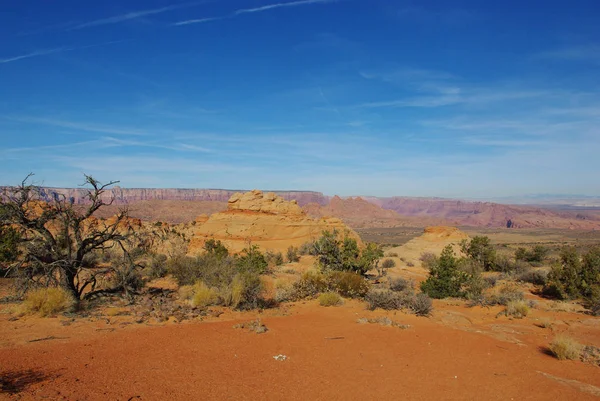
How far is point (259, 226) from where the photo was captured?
32.5 m

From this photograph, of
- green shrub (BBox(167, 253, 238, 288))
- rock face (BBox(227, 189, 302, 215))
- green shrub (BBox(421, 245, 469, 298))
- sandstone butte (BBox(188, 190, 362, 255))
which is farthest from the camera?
rock face (BBox(227, 189, 302, 215))

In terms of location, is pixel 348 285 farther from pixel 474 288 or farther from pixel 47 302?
pixel 47 302

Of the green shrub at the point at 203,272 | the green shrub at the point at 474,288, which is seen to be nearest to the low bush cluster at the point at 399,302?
the green shrub at the point at 474,288

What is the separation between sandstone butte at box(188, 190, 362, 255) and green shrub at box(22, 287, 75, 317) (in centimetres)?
2042

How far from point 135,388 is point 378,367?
4368mm

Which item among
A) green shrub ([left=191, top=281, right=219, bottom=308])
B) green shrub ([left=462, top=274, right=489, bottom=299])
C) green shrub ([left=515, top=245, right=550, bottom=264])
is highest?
green shrub ([left=191, top=281, right=219, bottom=308])

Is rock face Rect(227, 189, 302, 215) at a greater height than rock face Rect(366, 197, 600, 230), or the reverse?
rock face Rect(227, 189, 302, 215)

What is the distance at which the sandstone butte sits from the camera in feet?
104

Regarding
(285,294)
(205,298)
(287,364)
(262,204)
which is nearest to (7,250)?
(205,298)

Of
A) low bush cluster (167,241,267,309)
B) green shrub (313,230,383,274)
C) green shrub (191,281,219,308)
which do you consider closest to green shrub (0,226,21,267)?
low bush cluster (167,241,267,309)

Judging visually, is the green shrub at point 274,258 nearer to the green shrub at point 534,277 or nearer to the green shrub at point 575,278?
the green shrub at point 534,277

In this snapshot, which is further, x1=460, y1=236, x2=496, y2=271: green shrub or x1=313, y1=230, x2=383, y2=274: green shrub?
x1=460, y1=236, x2=496, y2=271: green shrub

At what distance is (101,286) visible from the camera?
14.7 m

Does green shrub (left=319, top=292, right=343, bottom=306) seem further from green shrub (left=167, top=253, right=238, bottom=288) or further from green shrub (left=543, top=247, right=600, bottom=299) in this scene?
green shrub (left=543, top=247, right=600, bottom=299)
